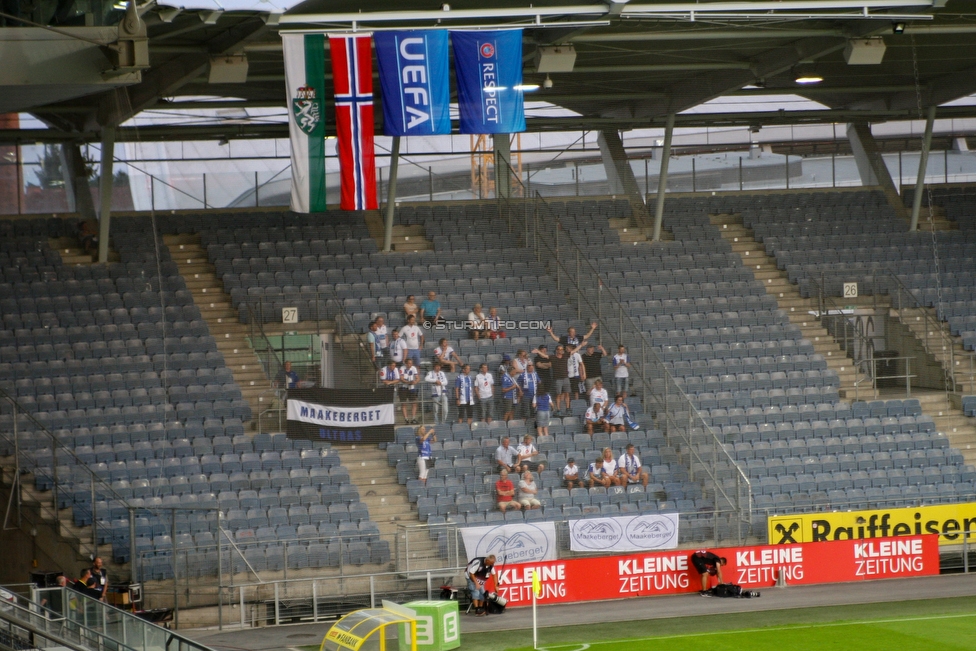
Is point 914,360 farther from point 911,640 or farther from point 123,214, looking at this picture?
point 123,214

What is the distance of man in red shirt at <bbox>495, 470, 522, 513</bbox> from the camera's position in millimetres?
23425

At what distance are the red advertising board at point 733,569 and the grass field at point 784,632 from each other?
1.74m

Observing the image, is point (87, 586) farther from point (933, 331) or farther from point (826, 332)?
point (933, 331)

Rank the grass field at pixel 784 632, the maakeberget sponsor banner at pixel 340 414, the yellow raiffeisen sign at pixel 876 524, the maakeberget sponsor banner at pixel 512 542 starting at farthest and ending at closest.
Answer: the maakeberget sponsor banner at pixel 340 414, the yellow raiffeisen sign at pixel 876 524, the maakeberget sponsor banner at pixel 512 542, the grass field at pixel 784 632

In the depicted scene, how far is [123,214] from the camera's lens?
96.3 ft

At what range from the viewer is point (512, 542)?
2173cm

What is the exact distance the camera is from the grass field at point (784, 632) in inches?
715

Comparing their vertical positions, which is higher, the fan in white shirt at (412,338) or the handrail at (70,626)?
the fan in white shirt at (412,338)

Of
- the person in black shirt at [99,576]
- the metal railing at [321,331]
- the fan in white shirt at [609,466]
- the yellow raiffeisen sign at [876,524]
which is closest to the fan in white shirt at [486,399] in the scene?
the metal railing at [321,331]

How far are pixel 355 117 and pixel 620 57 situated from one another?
26.8 ft

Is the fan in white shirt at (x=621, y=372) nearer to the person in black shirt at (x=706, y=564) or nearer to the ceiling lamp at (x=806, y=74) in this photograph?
the person in black shirt at (x=706, y=564)

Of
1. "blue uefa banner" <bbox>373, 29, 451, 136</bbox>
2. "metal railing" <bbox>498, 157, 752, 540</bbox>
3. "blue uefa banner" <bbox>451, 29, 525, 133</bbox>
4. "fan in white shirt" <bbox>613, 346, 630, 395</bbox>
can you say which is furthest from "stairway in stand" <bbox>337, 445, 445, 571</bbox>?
"blue uefa banner" <bbox>451, 29, 525, 133</bbox>

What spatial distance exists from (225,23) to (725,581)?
1259 centimetres

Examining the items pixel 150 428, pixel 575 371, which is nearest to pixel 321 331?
pixel 150 428
